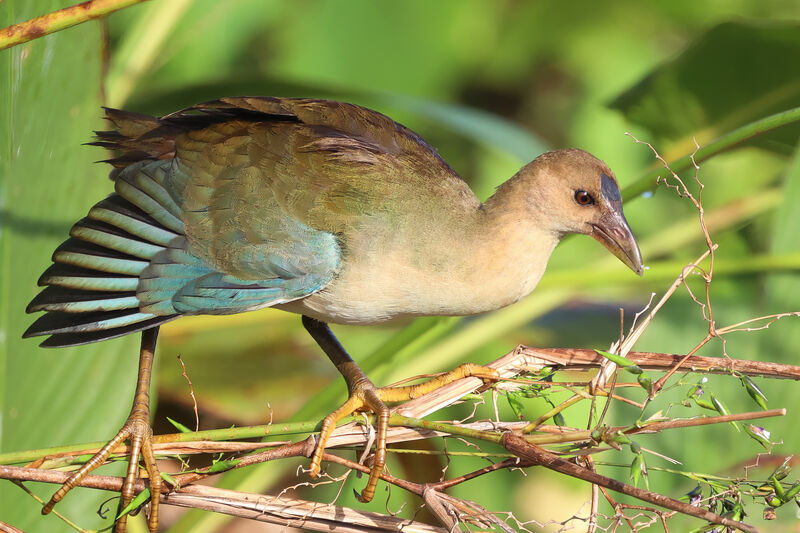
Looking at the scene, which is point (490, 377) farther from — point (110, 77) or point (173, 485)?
point (110, 77)

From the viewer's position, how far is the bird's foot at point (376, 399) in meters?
1.42

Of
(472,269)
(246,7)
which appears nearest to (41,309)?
(472,269)

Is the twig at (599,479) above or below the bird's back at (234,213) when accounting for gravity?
below

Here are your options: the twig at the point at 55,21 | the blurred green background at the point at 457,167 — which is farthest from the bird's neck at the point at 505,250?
the twig at the point at 55,21

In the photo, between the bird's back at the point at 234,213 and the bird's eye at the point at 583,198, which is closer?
the bird's back at the point at 234,213

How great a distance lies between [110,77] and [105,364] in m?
0.94

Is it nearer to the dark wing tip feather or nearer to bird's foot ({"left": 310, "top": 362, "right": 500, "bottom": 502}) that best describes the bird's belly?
bird's foot ({"left": 310, "top": 362, "right": 500, "bottom": 502})

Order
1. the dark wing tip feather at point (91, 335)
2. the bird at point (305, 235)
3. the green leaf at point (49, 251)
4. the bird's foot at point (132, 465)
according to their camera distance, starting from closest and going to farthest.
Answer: the bird's foot at point (132, 465), the dark wing tip feather at point (91, 335), the bird at point (305, 235), the green leaf at point (49, 251)

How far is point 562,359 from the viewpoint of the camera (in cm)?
141

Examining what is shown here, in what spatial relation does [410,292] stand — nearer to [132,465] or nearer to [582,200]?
[582,200]

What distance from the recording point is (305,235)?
1.62m

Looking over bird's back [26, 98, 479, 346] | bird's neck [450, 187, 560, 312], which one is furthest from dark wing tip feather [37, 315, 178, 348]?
bird's neck [450, 187, 560, 312]

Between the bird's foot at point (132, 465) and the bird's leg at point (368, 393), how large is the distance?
30 centimetres

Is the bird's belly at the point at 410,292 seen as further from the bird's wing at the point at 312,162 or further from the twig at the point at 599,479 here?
the twig at the point at 599,479
